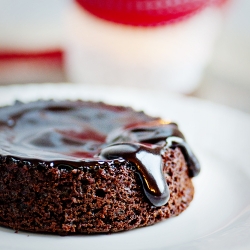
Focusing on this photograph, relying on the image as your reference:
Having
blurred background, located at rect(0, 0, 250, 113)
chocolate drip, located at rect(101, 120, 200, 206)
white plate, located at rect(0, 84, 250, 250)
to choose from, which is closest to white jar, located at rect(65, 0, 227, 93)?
blurred background, located at rect(0, 0, 250, 113)

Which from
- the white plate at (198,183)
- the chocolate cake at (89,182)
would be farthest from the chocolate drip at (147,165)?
the white plate at (198,183)

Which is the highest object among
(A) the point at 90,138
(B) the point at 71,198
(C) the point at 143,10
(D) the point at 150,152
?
(C) the point at 143,10

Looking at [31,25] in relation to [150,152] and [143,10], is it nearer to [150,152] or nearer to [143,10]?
[143,10]

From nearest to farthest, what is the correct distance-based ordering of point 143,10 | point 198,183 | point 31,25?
point 198,183 → point 143,10 → point 31,25

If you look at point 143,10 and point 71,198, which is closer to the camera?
point 71,198

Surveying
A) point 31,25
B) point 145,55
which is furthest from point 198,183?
point 31,25

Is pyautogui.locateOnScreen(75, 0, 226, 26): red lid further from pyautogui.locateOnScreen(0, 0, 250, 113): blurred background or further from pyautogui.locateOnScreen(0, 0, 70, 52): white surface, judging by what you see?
pyautogui.locateOnScreen(0, 0, 70, 52): white surface

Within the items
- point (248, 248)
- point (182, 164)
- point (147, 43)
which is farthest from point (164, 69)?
point (248, 248)
